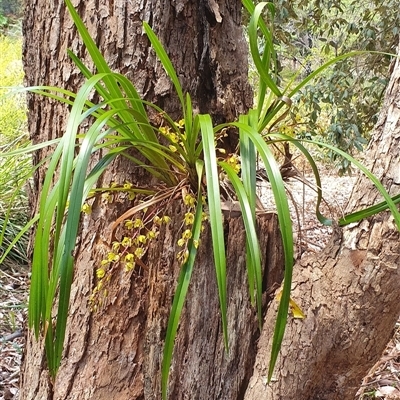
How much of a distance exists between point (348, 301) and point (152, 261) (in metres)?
0.41

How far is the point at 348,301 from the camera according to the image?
1.00 m

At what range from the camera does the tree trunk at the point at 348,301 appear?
970 mm

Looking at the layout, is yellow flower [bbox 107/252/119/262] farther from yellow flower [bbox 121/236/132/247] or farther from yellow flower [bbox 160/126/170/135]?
yellow flower [bbox 160/126/170/135]

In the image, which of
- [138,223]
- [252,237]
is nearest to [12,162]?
[138,223]

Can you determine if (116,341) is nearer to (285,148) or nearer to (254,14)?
(285,148)

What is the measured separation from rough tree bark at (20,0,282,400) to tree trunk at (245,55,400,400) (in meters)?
0.09

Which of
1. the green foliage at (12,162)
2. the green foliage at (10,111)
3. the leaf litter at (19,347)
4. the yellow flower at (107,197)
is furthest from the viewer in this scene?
the green foliage at (10,111)

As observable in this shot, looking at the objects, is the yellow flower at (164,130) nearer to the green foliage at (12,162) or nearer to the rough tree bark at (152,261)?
the rough tree bark at (152,261)

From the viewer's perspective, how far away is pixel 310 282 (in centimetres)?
104

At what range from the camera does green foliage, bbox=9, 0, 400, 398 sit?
71 cm

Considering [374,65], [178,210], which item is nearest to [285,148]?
[178,210]

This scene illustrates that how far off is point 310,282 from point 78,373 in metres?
0.55

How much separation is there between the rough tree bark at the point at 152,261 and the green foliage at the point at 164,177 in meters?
0.08

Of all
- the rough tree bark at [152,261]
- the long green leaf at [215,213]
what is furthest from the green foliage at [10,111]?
the long green leaf at [215,213]
